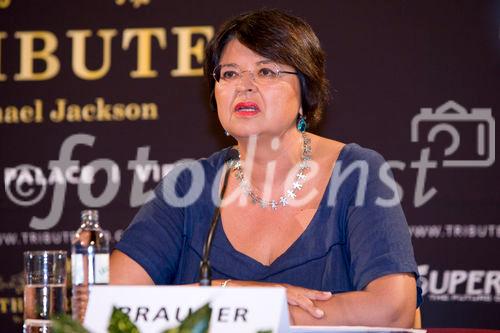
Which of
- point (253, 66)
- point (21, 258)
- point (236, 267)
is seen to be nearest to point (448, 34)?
point (253, 66)

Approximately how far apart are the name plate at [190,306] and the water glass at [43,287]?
21cm

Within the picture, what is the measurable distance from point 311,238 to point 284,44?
1.89 feet

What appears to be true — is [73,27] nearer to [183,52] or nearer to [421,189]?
[183,52]

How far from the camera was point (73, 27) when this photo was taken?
14.1 feet

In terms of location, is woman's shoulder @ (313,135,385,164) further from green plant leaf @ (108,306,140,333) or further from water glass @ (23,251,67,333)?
green plant leaf @ (108,306,140,333)

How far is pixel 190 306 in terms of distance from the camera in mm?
1758

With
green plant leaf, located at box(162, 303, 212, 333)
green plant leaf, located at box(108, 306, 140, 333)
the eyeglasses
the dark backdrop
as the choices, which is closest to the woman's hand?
the eyeglasses

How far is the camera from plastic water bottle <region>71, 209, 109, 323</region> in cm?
204

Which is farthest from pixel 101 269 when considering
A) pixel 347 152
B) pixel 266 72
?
pixel 347 152

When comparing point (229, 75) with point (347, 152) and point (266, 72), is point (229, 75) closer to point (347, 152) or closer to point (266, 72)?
point (266, 72)

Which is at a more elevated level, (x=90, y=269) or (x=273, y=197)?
(x=273, y=197)

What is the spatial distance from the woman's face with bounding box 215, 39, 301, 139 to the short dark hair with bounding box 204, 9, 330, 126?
29 mm

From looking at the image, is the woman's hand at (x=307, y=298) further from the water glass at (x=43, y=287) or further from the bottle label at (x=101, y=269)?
the water glass at (x=43, y=287)

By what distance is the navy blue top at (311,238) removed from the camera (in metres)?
2.52
